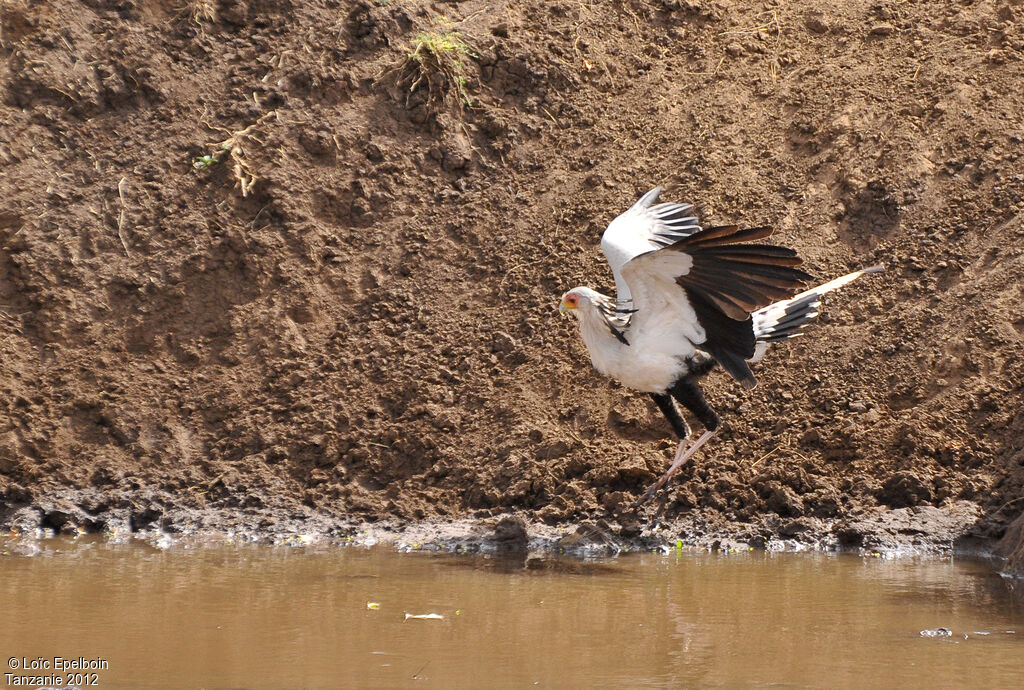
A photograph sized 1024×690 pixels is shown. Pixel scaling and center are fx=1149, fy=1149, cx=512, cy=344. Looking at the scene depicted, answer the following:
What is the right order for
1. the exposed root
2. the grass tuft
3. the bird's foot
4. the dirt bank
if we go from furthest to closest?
the grass tuft < the exposed root < the dirt bank < the bird's foot

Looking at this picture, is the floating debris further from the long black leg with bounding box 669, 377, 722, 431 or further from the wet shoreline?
the long black leg with bounding box 669, 377, 722, 431

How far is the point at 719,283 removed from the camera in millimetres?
5941

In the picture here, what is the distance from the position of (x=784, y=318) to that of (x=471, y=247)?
2.83m

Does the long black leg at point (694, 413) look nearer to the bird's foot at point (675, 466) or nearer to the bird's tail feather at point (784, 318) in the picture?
the bird's foot at point (675, 466)

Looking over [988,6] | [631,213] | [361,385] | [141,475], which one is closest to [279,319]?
[361,385]

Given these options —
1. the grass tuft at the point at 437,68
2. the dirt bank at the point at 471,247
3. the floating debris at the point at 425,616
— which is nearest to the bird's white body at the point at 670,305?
the dirt bank at the point at 471,247

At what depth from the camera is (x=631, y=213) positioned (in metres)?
6.98

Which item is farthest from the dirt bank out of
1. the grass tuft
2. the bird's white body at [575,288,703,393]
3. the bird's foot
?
the bird's white body at [575,288,703,393]

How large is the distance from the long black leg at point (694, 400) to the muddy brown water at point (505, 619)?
78cm

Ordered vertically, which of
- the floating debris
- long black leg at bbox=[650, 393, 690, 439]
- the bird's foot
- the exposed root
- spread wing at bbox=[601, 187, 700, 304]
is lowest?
the floating debris

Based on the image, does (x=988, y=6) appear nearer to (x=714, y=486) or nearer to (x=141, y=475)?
(x=714, y=486)

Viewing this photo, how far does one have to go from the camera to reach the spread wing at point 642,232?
258 inches

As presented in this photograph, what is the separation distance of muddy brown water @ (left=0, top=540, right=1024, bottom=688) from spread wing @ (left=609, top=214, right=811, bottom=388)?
1216mm

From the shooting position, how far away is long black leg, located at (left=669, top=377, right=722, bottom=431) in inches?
260
